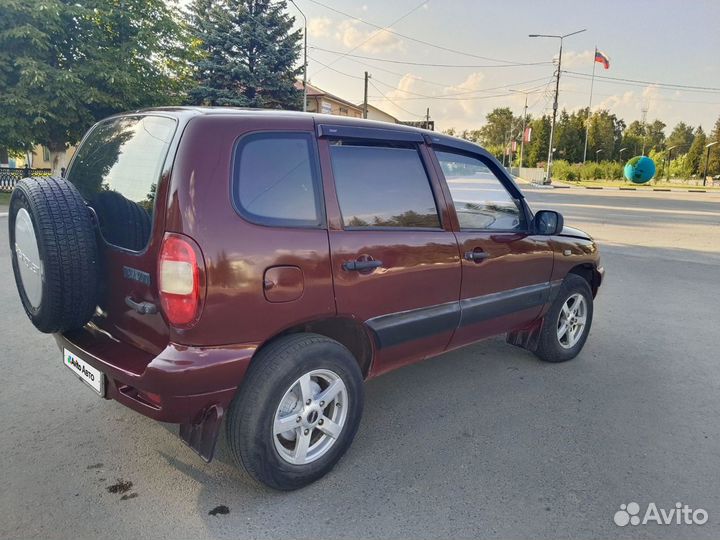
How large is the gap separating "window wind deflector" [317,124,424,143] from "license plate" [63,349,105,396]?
164 centimetres

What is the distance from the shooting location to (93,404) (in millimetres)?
3430

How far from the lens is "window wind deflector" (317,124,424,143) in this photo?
2.70 meters

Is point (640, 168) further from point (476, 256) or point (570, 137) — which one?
point (476, 256)

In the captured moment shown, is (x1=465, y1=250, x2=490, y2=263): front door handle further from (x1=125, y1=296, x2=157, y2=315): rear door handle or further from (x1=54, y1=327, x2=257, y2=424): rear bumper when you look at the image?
(x1=125, y1=296, x2=157, y2=315): rear door handle

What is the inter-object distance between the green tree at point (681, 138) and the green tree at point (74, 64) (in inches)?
4142

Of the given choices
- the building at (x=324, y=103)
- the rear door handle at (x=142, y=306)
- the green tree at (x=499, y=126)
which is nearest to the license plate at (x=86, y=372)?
the rear door handle at (x=142, y=306)

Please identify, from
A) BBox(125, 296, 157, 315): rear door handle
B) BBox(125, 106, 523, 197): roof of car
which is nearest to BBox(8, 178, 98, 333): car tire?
BBox(125, 296, 157, 315): rear door handle

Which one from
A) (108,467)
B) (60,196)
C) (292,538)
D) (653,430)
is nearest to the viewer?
(292,538)

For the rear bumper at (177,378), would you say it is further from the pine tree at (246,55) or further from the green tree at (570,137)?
the green tree at (570,137)

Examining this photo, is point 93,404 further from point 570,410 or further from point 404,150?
point 570,410

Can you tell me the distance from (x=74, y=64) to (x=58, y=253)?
2007 centimetres

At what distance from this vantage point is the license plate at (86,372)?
2527mm

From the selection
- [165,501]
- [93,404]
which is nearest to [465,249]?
[165,501]

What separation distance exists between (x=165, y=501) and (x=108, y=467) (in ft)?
1.58
